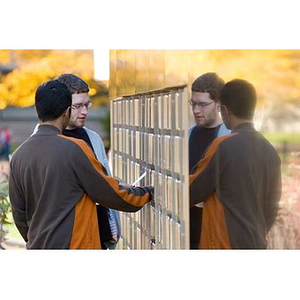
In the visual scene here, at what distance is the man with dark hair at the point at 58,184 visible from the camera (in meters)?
4.53

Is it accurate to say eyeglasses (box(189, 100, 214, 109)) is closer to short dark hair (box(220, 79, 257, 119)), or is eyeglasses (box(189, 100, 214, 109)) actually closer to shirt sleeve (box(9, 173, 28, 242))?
short dark hair (box(220, 79, 257, 119))

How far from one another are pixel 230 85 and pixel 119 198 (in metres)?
0.75

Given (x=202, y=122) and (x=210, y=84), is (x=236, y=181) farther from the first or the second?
(x=210, y=84)

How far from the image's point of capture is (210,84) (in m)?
4.37

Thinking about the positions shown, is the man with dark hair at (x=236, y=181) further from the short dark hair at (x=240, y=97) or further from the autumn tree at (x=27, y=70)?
the autumn tree at (x=27, y=70)

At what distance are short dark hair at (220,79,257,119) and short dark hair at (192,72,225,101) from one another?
3cm

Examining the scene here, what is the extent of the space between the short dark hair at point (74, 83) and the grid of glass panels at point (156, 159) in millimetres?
283

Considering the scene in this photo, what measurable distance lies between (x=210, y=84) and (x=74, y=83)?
94cm

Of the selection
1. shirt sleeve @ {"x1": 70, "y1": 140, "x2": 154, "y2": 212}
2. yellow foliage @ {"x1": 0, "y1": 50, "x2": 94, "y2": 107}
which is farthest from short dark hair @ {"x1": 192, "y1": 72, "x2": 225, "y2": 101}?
yellow foliage @ {"x1": 0, "y1": 50, "x2": 94, "y2": 107}

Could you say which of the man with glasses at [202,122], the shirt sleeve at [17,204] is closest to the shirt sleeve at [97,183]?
the shirt sleeve at [17,204]

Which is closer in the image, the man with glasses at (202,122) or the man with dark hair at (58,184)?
the man with glasses at (202,122)

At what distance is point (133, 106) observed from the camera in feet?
17.5
